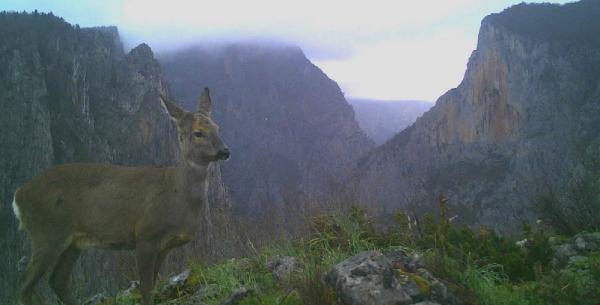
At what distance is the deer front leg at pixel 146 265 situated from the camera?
21.5ft

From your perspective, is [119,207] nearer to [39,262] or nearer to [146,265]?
[146,265]

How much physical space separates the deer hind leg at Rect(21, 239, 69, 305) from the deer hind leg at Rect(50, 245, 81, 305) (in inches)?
15.8

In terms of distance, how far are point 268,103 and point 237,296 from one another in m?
137

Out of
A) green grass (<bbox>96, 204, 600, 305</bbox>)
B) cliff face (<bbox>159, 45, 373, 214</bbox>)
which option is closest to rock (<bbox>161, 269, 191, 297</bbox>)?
green grass (<bbox>96, 204, 600, 305</bbox>)

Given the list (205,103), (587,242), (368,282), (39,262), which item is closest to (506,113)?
(587,242)

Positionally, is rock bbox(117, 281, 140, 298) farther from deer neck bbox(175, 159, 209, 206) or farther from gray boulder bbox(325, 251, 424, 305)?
gray boulder bbox(325, 251, 424, 305)

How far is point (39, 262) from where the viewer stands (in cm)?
701

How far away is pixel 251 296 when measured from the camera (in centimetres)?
603

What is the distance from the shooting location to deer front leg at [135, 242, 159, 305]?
6551mm

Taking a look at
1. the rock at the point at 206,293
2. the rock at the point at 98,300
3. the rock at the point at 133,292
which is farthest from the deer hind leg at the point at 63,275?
the rock at the point at 206,293

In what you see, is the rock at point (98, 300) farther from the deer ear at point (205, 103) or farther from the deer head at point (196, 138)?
the deer ear at point (205, 103)

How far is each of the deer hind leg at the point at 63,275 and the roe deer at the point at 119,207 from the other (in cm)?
1

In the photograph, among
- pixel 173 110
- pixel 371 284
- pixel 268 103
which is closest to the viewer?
pixel 371 284

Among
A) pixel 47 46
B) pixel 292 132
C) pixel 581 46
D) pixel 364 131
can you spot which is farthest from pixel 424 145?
pixel 47 46
